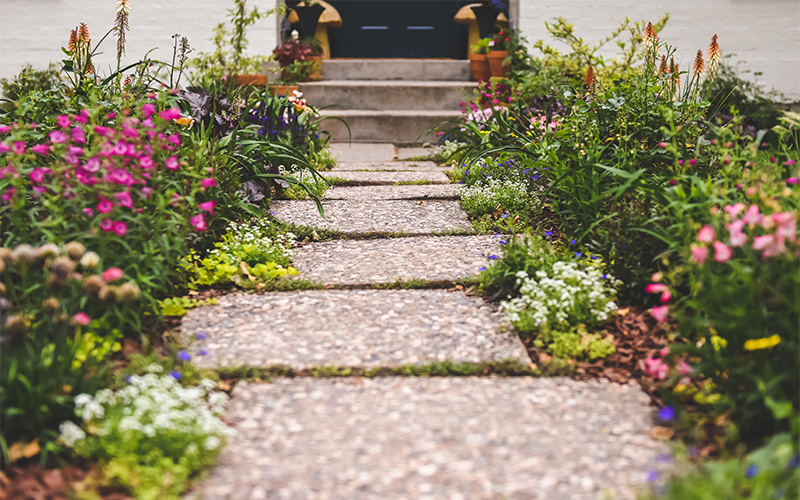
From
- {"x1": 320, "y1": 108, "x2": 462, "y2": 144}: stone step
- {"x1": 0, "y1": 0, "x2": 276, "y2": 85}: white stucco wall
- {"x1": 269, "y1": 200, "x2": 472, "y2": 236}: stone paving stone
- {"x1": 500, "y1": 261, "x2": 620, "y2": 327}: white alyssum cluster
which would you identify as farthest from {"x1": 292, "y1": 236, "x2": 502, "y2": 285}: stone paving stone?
{"x1": 0, "y1": 0, "x2": 276, "y2": 85}: white stucco wall

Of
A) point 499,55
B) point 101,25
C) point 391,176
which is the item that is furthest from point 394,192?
point 101,25

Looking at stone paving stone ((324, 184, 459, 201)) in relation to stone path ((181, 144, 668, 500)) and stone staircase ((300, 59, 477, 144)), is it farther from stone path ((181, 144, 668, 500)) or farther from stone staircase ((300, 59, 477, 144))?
stone staircase ((300, 59, 477, 144))

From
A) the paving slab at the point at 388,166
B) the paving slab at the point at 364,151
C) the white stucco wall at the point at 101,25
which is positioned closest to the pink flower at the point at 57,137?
the paving slab at the point at 388,166

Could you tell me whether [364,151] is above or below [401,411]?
above

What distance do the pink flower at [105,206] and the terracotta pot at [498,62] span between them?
16.1 feet

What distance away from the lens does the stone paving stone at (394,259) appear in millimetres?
2498

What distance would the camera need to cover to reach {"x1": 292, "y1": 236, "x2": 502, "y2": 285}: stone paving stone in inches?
98.3

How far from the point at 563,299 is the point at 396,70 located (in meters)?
5.20

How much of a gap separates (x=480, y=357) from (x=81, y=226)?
4.31 feet

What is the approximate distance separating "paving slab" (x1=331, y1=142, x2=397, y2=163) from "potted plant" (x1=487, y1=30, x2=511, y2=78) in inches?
54.9

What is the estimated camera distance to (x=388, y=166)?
4.75 m

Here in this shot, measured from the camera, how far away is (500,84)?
5.05 meters

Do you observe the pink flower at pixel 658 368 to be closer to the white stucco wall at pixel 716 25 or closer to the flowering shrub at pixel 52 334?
the flowering shrub at pixel 52 334

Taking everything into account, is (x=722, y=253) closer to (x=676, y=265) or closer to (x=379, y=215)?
(x=676, y=265)
